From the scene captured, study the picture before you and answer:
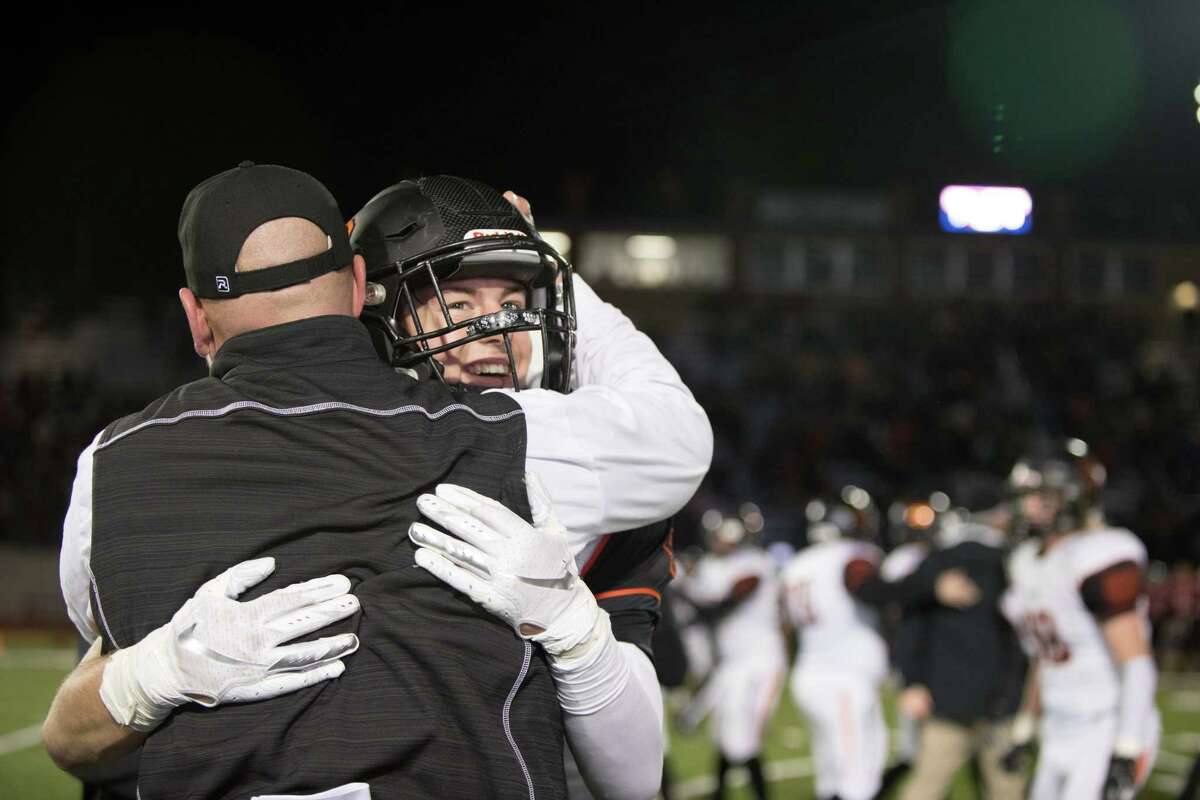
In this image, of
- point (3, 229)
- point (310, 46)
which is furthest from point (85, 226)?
point (310, 46)

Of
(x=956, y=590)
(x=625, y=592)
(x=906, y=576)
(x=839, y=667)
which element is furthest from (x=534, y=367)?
(x=839, y=667)

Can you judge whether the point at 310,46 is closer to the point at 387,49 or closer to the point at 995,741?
the point at 387,49

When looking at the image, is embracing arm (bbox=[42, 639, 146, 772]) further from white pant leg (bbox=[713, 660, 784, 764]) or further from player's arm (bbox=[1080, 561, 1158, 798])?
white pant leg (bbox=[713, 660, 784, 764])

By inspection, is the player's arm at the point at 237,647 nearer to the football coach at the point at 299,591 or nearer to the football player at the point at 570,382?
the football coach at the point at 299,591

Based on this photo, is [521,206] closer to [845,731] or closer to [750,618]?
[845,731]

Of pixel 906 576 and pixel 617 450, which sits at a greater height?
pixel 617 450

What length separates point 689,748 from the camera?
11.8 meters

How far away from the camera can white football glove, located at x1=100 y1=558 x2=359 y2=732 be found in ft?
5.35

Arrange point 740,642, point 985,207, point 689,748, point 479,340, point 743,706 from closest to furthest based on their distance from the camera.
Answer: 1. point 479,340
2. point 743,706
3. point 740,642
4. point 985,207
5. point 689,748

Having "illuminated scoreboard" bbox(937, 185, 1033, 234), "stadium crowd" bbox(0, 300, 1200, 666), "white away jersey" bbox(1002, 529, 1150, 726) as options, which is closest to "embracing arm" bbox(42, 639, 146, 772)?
"white away jersey" bbox(1002, 529, 1150, 726)

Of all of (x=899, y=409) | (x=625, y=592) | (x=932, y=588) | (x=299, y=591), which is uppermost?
(x=299, y=591)

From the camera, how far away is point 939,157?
17.2 m

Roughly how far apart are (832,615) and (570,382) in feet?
21.8

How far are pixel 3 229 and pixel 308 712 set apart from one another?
21.5m
